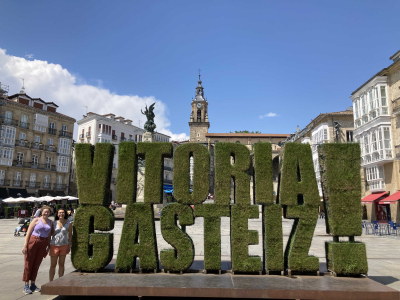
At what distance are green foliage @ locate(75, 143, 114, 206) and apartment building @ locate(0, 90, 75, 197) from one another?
4285cm

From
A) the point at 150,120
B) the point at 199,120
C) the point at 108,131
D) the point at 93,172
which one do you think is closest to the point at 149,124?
the point at 150,120

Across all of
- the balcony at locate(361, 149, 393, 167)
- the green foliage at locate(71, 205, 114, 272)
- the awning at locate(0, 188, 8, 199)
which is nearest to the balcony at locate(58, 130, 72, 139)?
the awning at locate(0, 188, 8, 199)

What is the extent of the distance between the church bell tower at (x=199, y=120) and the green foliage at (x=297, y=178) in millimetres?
89434

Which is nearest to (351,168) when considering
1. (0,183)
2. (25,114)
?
(0,183)

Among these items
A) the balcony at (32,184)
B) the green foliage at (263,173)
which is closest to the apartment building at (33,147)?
the balcony at (32,184)

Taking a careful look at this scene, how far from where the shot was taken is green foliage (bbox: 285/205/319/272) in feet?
26.4

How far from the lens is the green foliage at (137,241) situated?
828 cm

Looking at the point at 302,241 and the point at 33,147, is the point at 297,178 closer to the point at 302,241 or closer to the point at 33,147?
the point at 302,241

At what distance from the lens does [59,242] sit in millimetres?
7809

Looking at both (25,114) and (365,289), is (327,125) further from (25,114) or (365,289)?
(25,114)

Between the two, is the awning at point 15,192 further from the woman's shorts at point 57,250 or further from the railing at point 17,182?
the woman's shorts at point 57,250

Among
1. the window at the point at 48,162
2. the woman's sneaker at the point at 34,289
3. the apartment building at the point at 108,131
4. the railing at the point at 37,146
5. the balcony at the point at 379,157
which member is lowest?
the woman's sneaker at the point at 34,289

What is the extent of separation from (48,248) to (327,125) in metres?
40.7

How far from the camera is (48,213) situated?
7.69 m
